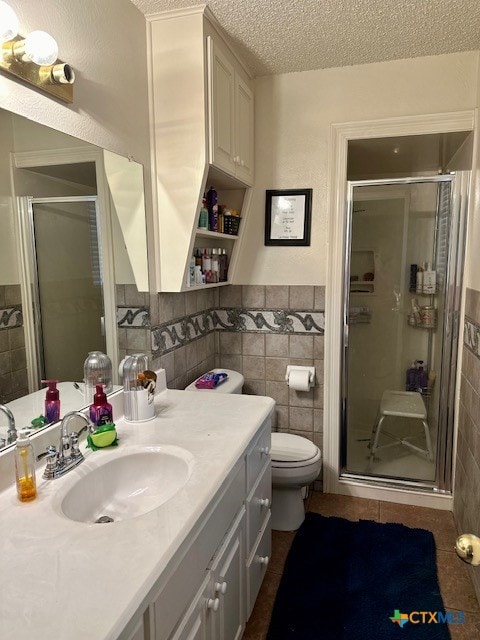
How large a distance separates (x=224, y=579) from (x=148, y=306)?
1.14 meters

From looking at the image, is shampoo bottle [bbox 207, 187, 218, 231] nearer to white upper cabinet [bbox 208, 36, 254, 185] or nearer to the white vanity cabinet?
white upper cabinet [bbox 208, 36, 254, 185]

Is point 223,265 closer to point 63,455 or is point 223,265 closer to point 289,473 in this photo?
point 289,473

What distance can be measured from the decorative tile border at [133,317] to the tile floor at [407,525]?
1297 mm

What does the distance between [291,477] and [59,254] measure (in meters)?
1.54

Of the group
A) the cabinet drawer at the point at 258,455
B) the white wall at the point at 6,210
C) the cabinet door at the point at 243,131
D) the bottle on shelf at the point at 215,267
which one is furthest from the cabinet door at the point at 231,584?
the cabinet door at the point at 243,131

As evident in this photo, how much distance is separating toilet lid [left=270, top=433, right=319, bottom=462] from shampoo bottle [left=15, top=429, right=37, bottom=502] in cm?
136

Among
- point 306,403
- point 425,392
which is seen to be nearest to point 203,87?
point 306,403

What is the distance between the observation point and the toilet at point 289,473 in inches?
87.4

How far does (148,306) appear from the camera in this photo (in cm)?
197

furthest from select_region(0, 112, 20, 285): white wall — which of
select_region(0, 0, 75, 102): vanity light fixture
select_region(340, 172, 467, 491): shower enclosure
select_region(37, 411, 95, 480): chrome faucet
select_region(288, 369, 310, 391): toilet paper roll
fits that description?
select_region(340, 172, 467, 491): shower enclosure

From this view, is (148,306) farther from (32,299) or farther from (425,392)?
(425,392)

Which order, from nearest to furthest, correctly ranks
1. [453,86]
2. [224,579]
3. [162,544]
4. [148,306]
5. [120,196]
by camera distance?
1. [162,544]
2. [224,579]
3. [120,196]
4. [148,306]
5. [453,86]

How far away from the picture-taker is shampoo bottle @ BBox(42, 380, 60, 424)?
55.1 inches

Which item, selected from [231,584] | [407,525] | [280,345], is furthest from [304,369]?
[231,584]
